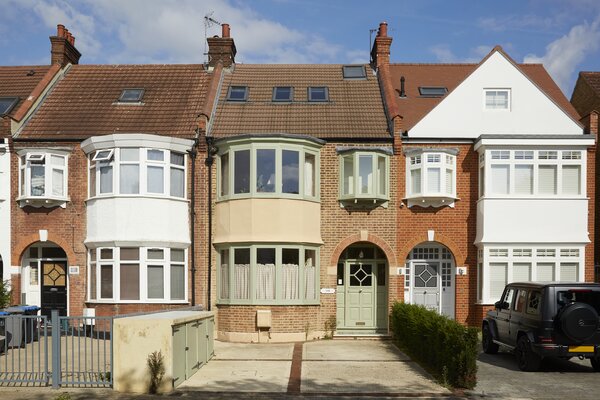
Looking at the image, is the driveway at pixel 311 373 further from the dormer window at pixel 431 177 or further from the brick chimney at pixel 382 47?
the brick chimney at pixel 382 47

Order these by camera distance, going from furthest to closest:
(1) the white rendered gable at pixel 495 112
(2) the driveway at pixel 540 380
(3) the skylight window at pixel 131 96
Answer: (3) the skylight window at pixel 131 96 < (1) the white rendered gable at pixel 495 112 < (2) the driveway at pixel 540 380

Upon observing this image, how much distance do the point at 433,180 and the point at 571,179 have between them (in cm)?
419

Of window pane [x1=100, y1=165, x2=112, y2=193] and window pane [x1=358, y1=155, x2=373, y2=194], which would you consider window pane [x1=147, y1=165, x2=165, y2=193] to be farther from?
window pane [x1=358, y1=155, x2=373, y2=194]

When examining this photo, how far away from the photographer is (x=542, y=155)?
18750 millimetres

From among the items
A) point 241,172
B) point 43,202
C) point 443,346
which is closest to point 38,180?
point 43,202

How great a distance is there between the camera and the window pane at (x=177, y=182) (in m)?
19.0

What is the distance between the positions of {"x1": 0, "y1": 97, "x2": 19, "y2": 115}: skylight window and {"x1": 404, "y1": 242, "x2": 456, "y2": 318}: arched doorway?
14.3 meters

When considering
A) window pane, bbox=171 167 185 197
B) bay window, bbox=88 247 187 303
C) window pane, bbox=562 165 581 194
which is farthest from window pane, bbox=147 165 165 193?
window pane, bbox=562 165 581 194

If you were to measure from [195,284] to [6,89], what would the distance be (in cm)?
1032

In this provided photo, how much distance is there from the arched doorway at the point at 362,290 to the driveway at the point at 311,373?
2.46 m

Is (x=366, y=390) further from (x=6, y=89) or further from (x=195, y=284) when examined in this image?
(x=6, y=89)

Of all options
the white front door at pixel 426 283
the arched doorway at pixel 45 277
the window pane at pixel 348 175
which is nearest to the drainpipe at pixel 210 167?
the window pane at pixel 348 175

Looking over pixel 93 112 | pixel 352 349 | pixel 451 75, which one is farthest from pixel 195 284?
pixel 451 75

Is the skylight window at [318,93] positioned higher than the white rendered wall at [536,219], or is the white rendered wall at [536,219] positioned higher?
the skylight window at [318,93]
